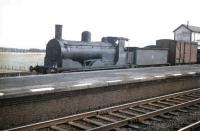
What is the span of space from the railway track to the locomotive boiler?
6585 mm

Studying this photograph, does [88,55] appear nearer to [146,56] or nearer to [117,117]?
[146,56]

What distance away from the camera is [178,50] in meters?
26.2

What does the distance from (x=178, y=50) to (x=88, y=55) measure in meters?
11.9

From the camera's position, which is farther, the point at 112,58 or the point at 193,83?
the point at 112,58

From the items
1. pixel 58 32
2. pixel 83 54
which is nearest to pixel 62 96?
pixel 58 32

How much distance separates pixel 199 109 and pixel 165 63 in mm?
14967

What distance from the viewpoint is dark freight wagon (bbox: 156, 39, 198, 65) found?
26.0m

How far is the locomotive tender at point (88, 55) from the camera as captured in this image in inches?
629

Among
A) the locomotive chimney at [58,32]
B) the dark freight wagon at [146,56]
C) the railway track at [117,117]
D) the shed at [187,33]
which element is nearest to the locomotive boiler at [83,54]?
the locomotive chimney at [58,32]

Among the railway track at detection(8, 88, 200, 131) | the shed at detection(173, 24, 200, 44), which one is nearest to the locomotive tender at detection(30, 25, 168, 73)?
the railway track at detection(8, 88, 200, 131)

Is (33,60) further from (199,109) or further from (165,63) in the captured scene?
(199,109)

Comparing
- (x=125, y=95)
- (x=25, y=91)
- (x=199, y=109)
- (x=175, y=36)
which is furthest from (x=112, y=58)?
(x=175, y=36)

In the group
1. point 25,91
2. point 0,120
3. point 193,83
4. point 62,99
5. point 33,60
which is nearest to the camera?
point 0,120

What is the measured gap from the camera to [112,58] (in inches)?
770
